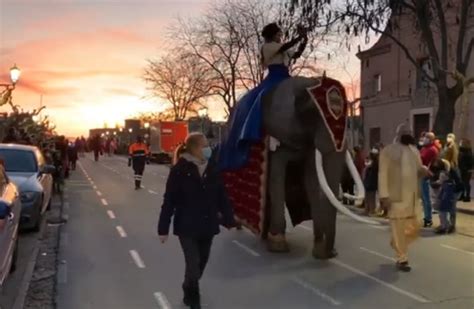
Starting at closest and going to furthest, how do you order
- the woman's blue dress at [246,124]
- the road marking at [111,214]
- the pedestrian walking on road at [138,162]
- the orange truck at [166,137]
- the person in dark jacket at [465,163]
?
the woman's blue dress at [246,124], the road marking at [111,214], the person in dark jacket at [465,163], the pedestrian walking on road at [138,162], the orange truck at [166,137]

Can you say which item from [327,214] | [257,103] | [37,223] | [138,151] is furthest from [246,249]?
[138,151]

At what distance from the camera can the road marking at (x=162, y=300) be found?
24.3 ft

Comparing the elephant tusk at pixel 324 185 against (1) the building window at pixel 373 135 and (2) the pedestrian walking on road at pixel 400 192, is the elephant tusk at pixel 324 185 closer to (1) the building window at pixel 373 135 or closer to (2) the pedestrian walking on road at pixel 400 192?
(2) the pedestrian walking on road at pixel 400 192

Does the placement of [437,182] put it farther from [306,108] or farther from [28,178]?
[28,178]

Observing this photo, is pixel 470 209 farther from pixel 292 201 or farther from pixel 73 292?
pixel 73 292

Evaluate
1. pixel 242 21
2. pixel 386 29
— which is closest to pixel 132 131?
pixel 242 21

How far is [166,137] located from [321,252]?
41.8 metres

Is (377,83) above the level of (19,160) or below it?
above

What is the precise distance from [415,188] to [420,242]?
265cm

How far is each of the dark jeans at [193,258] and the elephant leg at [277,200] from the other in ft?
11.6

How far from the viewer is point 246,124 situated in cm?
1087

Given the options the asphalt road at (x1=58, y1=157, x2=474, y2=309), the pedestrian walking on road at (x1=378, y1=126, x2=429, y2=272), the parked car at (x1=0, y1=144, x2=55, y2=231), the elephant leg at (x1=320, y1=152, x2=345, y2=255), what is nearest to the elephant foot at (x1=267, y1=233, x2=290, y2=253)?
the asphalt road at (x1=58, y1=157, x2=474, y2=309)

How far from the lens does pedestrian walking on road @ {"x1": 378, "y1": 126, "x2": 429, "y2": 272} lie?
952 cm

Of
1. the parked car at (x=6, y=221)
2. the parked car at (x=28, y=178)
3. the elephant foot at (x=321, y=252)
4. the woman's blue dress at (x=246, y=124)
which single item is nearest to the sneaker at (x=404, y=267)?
the elephant foot at (x=321, y=252)
